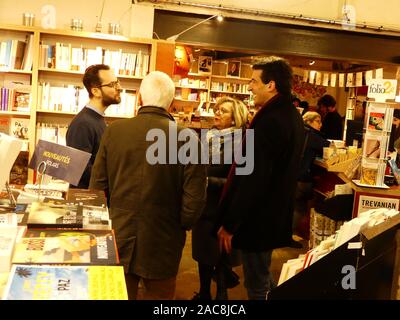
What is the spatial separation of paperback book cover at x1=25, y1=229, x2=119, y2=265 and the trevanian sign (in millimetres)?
684

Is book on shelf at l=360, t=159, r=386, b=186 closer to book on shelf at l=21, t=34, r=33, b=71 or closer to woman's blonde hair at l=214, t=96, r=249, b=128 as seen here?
woman's blonde hair at l=214, t=96, r=249, b=128

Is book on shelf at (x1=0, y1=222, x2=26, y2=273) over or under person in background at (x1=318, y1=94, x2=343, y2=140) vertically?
under

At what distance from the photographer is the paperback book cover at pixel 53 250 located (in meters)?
1.39

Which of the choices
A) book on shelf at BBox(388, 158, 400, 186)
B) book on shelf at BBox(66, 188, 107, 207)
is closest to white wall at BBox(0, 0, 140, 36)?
book on shelf at BBox(388, 158, 400, 186)

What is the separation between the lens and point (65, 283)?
1.23m

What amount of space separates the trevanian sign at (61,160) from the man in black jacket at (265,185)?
0.92m

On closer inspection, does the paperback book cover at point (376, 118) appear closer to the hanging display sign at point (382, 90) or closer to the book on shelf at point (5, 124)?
the hanging display sign at point (382, 90)

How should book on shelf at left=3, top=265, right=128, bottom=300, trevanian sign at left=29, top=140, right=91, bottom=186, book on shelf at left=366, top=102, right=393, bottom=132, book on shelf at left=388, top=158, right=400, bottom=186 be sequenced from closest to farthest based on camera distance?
1. book on shelf at left=3, top=265, right=128, bottom=300
2. trevanian sign at left=29, top=140, right=91, bottom=186
3. book on shelf at left=366, top=102, right=393, bottom=132
4. book on shelf at left=388, top=158, right=400, bottom=186

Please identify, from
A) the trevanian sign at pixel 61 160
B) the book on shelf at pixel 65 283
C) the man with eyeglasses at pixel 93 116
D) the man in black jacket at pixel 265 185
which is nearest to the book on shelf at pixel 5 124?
the man with eyeglasses at pixel 93 116

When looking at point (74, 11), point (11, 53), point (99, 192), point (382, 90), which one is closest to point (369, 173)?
point (382, 90)

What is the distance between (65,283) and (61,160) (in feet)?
4.06

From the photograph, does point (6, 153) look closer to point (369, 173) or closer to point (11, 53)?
point (369, 173)

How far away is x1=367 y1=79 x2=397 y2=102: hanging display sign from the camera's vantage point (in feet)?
13.4

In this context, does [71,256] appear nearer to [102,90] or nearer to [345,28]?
[102,90]
